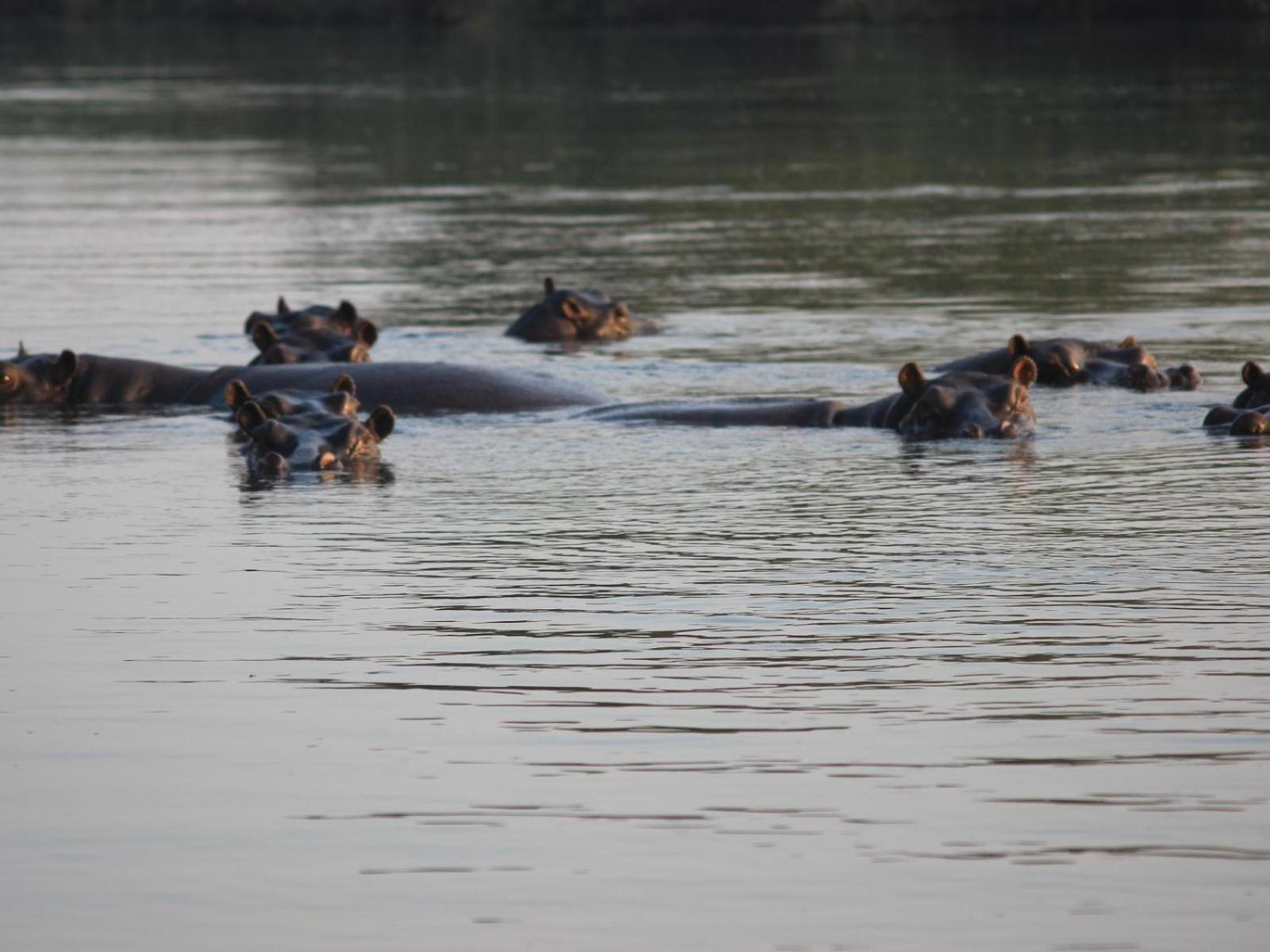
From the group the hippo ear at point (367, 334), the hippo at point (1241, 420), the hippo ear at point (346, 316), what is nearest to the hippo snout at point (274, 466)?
the hippo ear at point (367, 334)

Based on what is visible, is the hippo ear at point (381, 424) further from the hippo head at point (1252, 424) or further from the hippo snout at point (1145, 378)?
the hippo snout at point (1145, 378)

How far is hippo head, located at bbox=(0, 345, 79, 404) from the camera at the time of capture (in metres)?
14.3

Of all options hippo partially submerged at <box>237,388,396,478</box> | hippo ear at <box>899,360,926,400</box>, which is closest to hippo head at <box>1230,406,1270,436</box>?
hippo ear at <box>899,360,926,400</box>

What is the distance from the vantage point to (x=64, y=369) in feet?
46.7

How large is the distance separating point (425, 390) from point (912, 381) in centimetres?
282

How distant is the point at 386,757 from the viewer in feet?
20.9

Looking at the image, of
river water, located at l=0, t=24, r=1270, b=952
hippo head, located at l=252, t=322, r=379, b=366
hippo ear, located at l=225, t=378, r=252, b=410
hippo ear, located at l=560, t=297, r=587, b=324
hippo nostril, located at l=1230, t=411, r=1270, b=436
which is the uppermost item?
hippo ear, located at l=560, t=297, r=587, b=324

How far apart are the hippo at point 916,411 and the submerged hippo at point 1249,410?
0.85 m

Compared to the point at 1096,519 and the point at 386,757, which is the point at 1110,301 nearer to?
the point at 1096,519

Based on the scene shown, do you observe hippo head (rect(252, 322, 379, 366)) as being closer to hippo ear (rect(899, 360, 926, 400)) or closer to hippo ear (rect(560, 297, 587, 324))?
hippo ear (rect(560, 297, 587, 324))

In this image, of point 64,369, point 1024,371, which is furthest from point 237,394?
point 1024,371

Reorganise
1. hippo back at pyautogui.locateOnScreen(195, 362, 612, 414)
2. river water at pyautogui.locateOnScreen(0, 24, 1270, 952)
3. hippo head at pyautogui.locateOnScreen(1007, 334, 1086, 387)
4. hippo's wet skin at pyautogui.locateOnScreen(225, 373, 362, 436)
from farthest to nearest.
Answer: hippo head at pyautogui.locateOnScreen(1007, 334, 1086, 387)
hippo back at pyautogui.locateOnScreen(195, 362, 612, 414)
hippo's wet skin at pyautogui.locateOnScreen(225, 373, 362, 436)
river water at pyautogui.locateOnScreen(0, 24, 1270, 952)

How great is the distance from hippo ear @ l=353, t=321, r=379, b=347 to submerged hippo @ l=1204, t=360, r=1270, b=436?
17.3ft

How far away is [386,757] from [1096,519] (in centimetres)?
389
